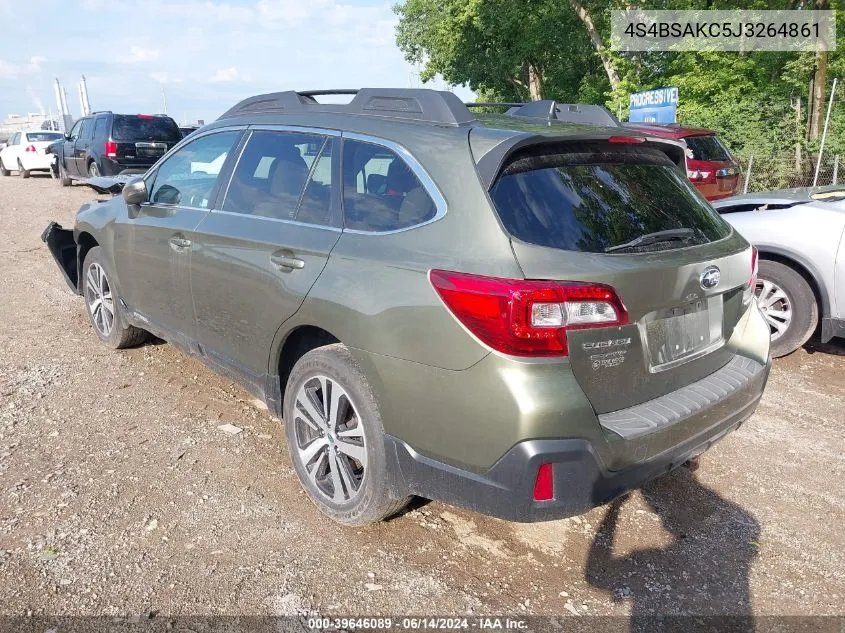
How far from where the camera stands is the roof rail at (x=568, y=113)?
3248 mm

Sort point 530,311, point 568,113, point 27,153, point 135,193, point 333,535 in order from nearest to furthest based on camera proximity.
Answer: point 530,311 → point 333,535 → point 568,113 → point 135,193 → point 27,153

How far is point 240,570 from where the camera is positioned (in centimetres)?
270

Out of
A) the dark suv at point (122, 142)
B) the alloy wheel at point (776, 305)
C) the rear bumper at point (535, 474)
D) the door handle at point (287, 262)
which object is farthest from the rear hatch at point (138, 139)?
the rear bumper at point (535, 474)

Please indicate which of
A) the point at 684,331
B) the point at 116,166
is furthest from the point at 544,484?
the point at 116,166

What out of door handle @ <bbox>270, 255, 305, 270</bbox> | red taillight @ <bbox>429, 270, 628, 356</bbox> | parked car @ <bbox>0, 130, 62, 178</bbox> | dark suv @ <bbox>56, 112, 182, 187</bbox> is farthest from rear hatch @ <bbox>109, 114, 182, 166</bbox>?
red taillight @ <bbox>429, 270, 628, 356</bbox>

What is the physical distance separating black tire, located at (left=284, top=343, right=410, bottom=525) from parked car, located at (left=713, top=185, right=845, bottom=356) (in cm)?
351

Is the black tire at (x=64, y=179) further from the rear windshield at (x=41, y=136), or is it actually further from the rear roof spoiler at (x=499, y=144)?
the rear roof spoiler at (x=499, y=144)

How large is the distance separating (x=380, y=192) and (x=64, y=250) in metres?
4.15

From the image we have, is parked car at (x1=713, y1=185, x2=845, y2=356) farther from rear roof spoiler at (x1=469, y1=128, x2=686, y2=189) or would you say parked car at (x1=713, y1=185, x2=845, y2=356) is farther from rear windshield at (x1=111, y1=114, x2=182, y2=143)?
rear windshield at (x1=111, y1=114, x2=182, y2=143)

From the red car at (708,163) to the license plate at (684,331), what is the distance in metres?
7.19

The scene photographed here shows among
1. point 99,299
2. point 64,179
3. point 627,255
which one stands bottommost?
point 99,299

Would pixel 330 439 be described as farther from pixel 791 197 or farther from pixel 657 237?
pixel 791 197

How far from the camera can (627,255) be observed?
2396mm

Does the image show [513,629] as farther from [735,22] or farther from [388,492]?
[735,22]
